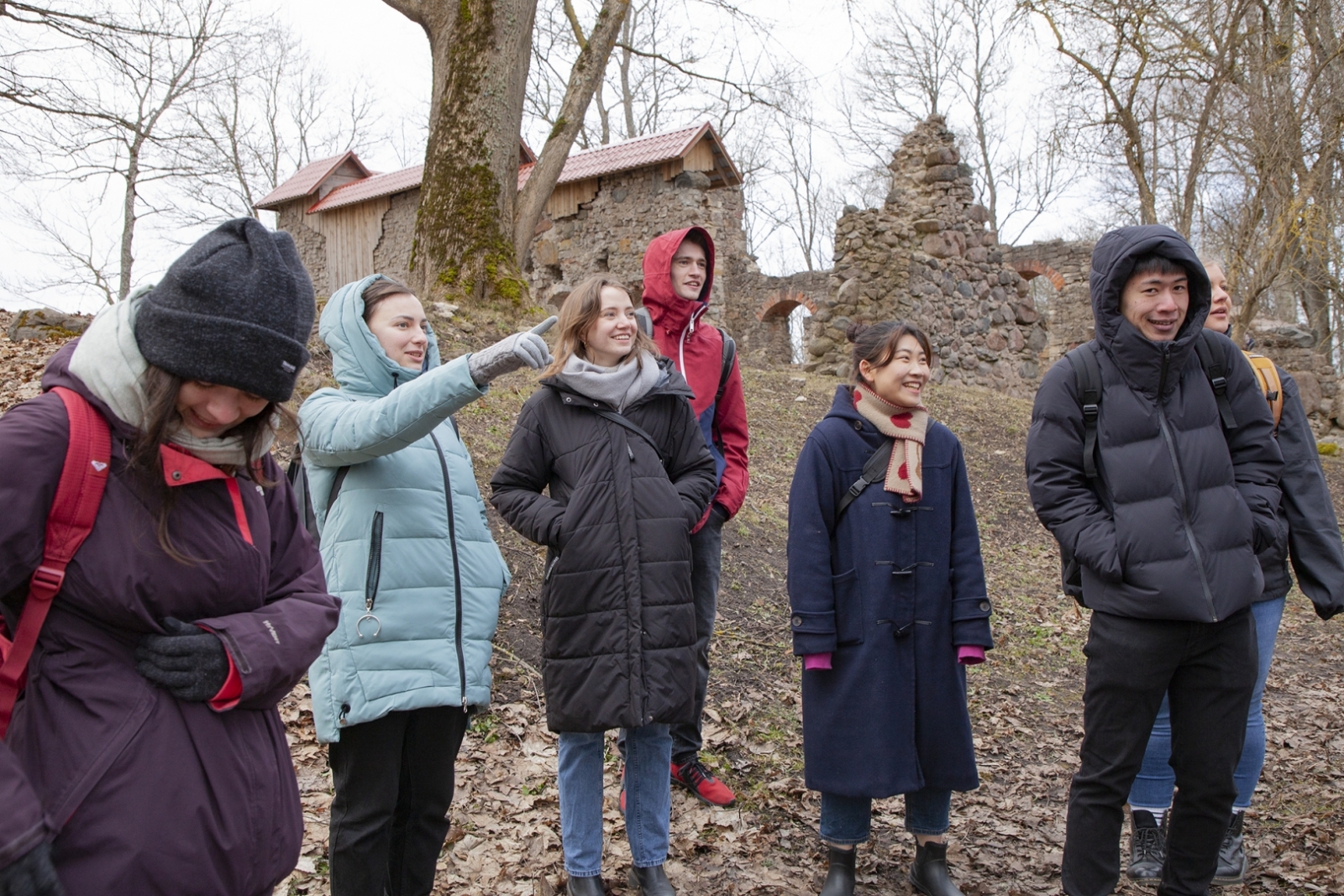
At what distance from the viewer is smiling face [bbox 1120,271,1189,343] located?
303 centimetres

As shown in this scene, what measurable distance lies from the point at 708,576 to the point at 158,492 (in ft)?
7.76

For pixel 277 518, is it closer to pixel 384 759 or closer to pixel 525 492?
pixel 384 759

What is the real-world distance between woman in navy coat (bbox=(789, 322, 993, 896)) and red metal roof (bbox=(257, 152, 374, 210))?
25382 millimetres

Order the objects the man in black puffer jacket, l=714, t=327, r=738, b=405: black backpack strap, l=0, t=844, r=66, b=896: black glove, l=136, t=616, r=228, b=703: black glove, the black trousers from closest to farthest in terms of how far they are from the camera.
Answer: l=0, t=844, r=66, b=896: black glove < l=136, t=616, r=228, b=703: black glove < the black trousers < the man in black puffer jacket < l=714, t=327, r=738, b=405: black backpack strap

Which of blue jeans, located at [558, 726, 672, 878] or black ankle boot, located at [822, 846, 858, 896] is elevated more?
blue jeans, located at [558, 726, 672, 878]

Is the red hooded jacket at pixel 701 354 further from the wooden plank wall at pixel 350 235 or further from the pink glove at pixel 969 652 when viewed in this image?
the wooden plank wall at pixel 350 235

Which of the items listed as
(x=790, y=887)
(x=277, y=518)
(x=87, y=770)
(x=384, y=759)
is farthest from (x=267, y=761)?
(x=790, y=887)

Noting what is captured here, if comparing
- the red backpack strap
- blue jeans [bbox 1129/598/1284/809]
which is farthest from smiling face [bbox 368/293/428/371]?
blue jeans [bbox 1129/598/1284/809]

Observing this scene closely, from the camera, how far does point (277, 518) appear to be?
2.08 meters

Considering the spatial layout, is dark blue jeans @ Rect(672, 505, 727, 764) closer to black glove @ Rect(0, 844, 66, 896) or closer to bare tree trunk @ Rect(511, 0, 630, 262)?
black glove @ Rect(0, 844, 66, 896)

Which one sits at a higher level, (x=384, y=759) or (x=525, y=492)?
(x=525, y=492)

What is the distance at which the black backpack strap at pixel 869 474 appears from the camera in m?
3.31

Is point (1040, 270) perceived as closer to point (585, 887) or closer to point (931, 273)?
point (931, 273)

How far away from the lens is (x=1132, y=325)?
306cm
